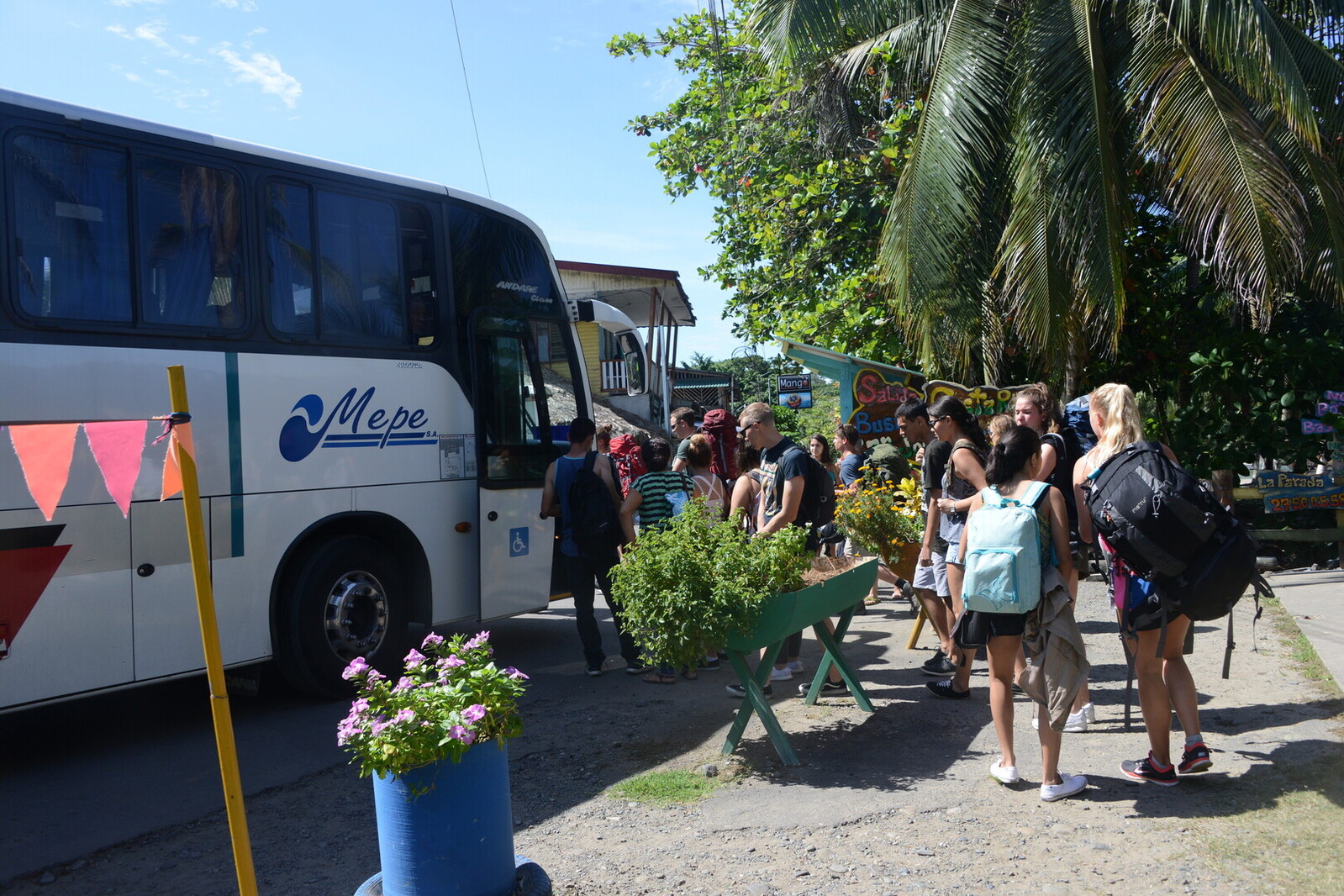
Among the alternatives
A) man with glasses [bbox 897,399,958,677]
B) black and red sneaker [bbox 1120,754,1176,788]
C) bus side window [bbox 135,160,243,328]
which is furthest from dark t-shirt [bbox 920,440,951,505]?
bus side window [bbox 135,160,243,328]

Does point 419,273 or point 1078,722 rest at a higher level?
point 419,273

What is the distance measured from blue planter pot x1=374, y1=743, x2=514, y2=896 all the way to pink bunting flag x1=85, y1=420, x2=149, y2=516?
1267mm

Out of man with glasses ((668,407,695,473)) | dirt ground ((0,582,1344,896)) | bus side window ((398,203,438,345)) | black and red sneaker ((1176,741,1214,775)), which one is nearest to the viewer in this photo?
dirt ground ((0,582,1344,896))

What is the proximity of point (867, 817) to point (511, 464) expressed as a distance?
4.39 meters

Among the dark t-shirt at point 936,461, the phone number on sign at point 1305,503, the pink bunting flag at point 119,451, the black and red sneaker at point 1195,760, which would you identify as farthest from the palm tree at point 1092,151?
the pink bunting flag at point 119,451

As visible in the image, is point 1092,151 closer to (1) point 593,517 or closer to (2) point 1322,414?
(2) point 1322,414

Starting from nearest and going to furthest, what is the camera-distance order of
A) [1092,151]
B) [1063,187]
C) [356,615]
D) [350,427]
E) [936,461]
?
1. [936,461]
2. [350,427]
3. [356,615]
4. [1092,151]
5. [1063,187]

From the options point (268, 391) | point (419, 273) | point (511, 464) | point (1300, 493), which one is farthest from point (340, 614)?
point (1300, 493)

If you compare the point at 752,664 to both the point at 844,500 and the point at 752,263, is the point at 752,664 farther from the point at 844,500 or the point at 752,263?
the point at 752,263

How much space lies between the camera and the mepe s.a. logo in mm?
6535

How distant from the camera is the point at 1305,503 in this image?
1154 cm

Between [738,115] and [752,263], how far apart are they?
237cm

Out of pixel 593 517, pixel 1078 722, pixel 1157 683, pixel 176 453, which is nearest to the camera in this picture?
pixel 176 453

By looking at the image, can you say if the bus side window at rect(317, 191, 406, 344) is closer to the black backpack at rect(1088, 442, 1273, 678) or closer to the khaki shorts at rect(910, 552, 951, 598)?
the khaki shorts at rect(910, 552, 951, 598)
